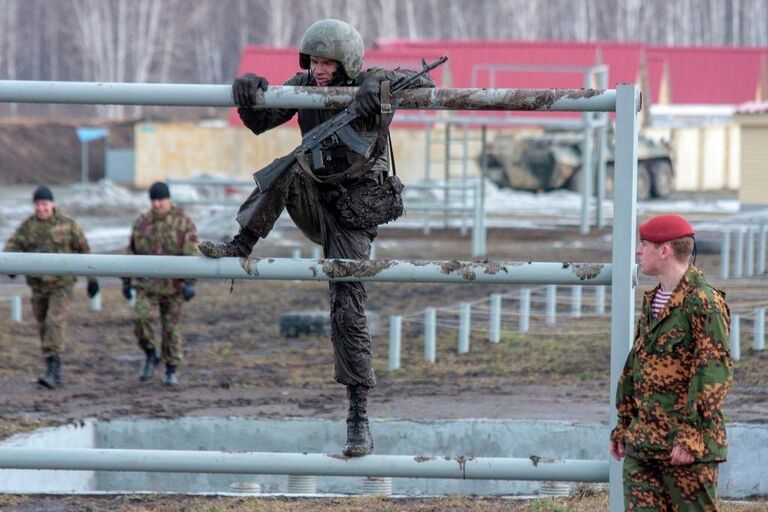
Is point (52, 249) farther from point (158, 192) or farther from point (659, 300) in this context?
point (659, 300)

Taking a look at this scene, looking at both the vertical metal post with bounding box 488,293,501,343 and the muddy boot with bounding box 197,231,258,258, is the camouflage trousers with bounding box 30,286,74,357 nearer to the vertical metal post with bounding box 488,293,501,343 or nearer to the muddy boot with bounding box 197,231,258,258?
the vertical metal post with bounding box 488,293,501,343

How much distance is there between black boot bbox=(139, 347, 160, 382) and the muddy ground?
161 millimetres

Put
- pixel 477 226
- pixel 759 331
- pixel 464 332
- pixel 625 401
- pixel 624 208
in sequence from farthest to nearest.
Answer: pixel 477 226
pixel 464 332
pixel 759 331
pixel 625 401
pixel 624 208

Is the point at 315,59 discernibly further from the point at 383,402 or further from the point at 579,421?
the point at 383,402

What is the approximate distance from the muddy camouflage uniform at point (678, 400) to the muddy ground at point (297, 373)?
4.30 feet

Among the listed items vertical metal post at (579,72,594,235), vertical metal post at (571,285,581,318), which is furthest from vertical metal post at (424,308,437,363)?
vertical metal post at (579,72,594,235)

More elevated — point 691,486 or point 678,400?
point 678,400

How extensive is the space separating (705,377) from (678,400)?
149 millimetres

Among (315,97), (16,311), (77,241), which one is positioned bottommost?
(16,311)

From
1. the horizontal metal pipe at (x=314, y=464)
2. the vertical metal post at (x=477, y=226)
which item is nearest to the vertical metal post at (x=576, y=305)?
the vertical metal post at (x=477, y=226)

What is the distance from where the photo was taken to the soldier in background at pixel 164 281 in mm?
10922

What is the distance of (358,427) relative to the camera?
4.32 metres

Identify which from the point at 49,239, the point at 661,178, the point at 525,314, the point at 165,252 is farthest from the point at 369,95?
the point at 661,178

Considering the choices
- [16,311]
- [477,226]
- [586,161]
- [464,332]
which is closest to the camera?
[464,332]
